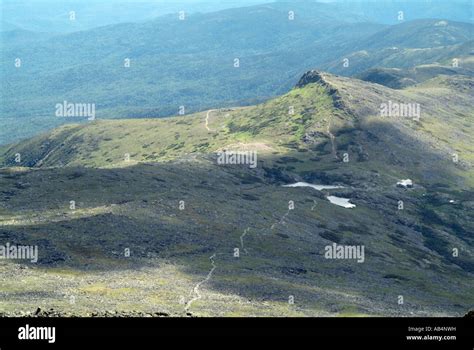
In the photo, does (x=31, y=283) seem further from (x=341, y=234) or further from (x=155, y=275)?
(x=341, y=234)

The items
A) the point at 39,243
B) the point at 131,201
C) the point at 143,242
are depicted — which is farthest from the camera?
the point at 131,201

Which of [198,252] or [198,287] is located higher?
[198,287]

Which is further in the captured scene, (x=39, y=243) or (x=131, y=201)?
(x=131, y=201)

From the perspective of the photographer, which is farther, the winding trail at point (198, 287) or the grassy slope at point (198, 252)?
the grassy slope at point (198, 252)

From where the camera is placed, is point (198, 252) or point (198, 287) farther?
point (198, 252)

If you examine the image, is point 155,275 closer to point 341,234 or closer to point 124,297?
point 124,297

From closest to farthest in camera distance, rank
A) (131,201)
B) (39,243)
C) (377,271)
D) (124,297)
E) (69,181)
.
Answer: (124,297) → (39,243) → (377,271) → (131,201) → (69,181)

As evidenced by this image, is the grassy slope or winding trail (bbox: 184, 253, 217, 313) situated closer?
winding trail (bbox: 184, 253, 217, 313)
